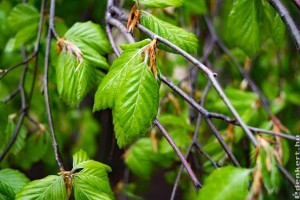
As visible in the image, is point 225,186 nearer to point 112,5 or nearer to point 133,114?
point 133,114

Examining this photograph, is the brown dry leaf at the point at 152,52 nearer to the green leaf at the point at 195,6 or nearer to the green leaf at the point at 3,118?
the green leaf at the point at 3,118

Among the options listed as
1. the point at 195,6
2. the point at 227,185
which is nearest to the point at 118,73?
the point at 227,185

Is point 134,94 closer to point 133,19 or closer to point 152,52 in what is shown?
point 152,52

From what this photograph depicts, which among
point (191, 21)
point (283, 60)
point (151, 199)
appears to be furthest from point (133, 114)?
point (151, 199)

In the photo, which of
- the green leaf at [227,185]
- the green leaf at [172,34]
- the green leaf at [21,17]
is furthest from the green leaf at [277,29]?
the green leaf at [21,17]

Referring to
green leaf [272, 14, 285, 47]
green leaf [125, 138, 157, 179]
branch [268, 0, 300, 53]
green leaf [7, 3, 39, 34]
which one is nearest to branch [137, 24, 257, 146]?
branch [268, 0, 300, 53]

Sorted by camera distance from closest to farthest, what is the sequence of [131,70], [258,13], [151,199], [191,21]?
1. [131,70]
2. [258,13]
3. [191,21]
4. [151,199]

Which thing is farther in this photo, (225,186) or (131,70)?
(131,70)
